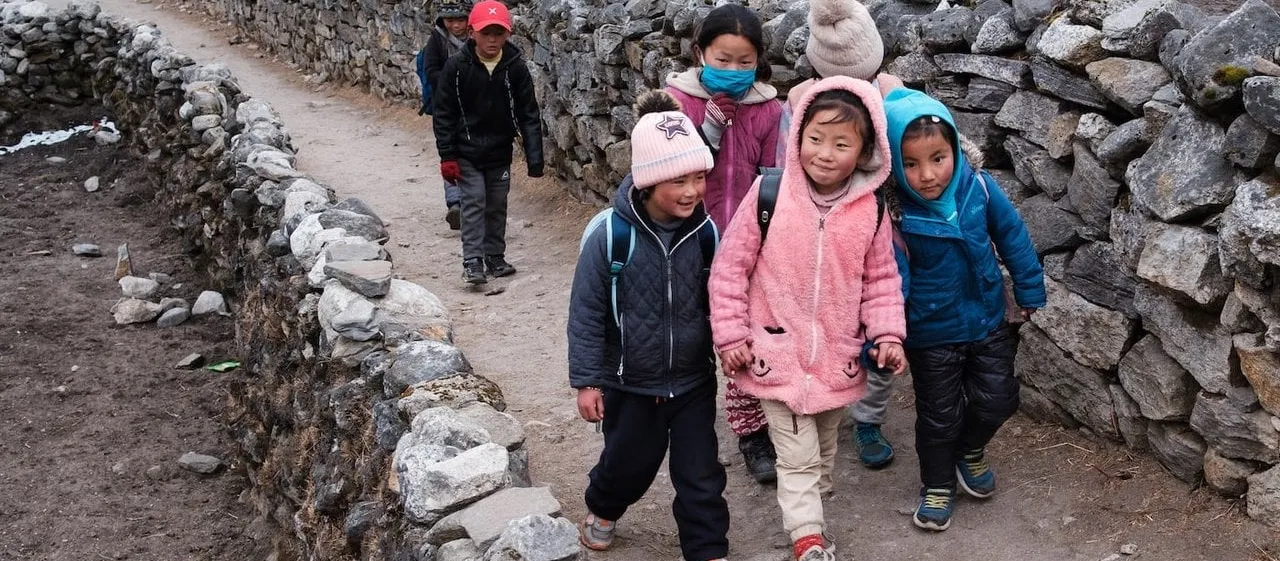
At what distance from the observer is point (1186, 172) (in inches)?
140

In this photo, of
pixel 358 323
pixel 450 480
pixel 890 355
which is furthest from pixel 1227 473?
pixel 358 323

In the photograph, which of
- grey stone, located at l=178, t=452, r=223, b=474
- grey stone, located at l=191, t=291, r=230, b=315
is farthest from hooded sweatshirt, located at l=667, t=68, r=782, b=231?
grey stone, located at l=191, t=291, r=230, b=315

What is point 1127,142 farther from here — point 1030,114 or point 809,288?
point 809,288

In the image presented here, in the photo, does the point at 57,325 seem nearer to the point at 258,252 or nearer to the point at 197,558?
the point at 258,252

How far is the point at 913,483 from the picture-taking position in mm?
4395

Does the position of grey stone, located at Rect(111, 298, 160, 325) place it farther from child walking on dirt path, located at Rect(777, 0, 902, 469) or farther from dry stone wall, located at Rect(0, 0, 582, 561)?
child walking on dirt path, located at Rect(777, 0, 902, 469)

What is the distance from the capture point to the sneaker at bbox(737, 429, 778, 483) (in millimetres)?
4469

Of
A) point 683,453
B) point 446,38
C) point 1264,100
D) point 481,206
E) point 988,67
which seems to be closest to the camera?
point 1264,100

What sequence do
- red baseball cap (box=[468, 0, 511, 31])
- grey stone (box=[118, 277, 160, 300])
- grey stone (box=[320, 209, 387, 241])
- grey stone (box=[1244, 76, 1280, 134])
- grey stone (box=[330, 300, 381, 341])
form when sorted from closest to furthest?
grey stone (box=[1244, 76, 1280, 134]) < grey stone (box=[330, 300, 381, 341]) < red baseball cap (box=[468, 0, 511, 31]) < grey stone (box=[320, 209, 387, 241]) < grey stone (box=[118, 277, 160, 300])

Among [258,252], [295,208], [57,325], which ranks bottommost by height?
[57,325]

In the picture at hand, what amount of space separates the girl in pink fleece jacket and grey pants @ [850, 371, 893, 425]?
0.80m

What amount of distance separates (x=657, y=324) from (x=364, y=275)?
269cm

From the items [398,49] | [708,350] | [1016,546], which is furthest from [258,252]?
[1016,546]

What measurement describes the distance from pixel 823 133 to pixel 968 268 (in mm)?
660
